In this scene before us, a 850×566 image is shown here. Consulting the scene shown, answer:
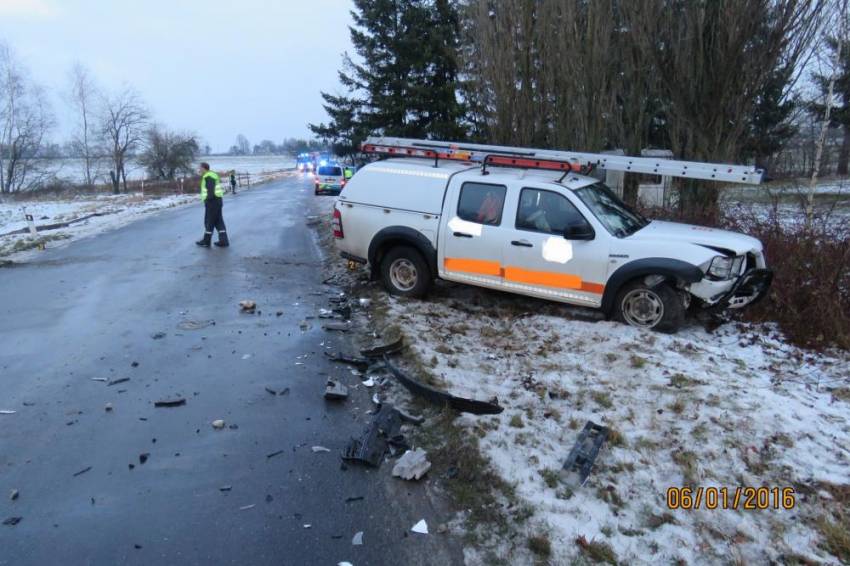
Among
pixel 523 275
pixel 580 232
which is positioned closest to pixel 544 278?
pixel 523 275

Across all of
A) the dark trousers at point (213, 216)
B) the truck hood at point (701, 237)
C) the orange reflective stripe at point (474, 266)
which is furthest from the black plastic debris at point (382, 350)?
the dark trousers at point (213, 216)

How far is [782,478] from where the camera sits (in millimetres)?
3432

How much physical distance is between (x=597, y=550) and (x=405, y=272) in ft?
17.4

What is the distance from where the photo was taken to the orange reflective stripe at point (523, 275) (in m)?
6.39

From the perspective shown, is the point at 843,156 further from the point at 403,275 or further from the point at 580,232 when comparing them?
the point at 403,275

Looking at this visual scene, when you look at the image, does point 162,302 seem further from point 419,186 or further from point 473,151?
point 473,151

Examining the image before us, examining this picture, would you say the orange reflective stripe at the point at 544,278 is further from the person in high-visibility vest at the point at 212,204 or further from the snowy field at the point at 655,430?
the person in high-visibility vest at the point at 212,204

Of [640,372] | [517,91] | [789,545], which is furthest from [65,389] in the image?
[517,91]

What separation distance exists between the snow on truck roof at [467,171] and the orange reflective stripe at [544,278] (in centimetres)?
111

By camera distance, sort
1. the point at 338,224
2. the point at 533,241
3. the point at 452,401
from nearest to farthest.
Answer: the point at 452,401 → the point at 533,241 → the point at 338,224

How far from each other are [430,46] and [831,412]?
1938 cm

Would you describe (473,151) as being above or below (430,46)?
below

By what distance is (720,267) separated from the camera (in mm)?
5871

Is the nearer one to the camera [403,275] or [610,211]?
[610,211]
